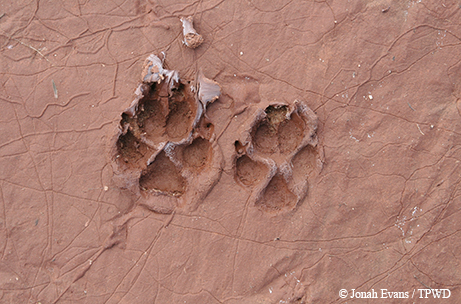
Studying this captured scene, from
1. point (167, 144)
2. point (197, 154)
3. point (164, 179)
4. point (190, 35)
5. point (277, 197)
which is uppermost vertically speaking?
point (190, 35)

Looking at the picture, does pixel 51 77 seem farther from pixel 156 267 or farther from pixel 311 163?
pixel 311 163

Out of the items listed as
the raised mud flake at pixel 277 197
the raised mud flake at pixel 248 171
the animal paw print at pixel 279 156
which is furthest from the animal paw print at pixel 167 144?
the raised mud flake at pixel 277 197

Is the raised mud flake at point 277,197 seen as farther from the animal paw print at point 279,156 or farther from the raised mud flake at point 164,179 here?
the raised mud flake at point 164,179

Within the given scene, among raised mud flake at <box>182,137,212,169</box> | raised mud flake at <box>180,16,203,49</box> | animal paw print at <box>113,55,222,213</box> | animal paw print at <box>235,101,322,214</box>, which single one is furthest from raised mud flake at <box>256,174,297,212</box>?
raised mud flake at <box>180,16,203,49</box>

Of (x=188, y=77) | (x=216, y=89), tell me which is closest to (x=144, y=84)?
(x=188, y=77)

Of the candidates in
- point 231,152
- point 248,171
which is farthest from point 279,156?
point 231,152

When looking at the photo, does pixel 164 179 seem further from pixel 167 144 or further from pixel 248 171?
pixel 248 171
